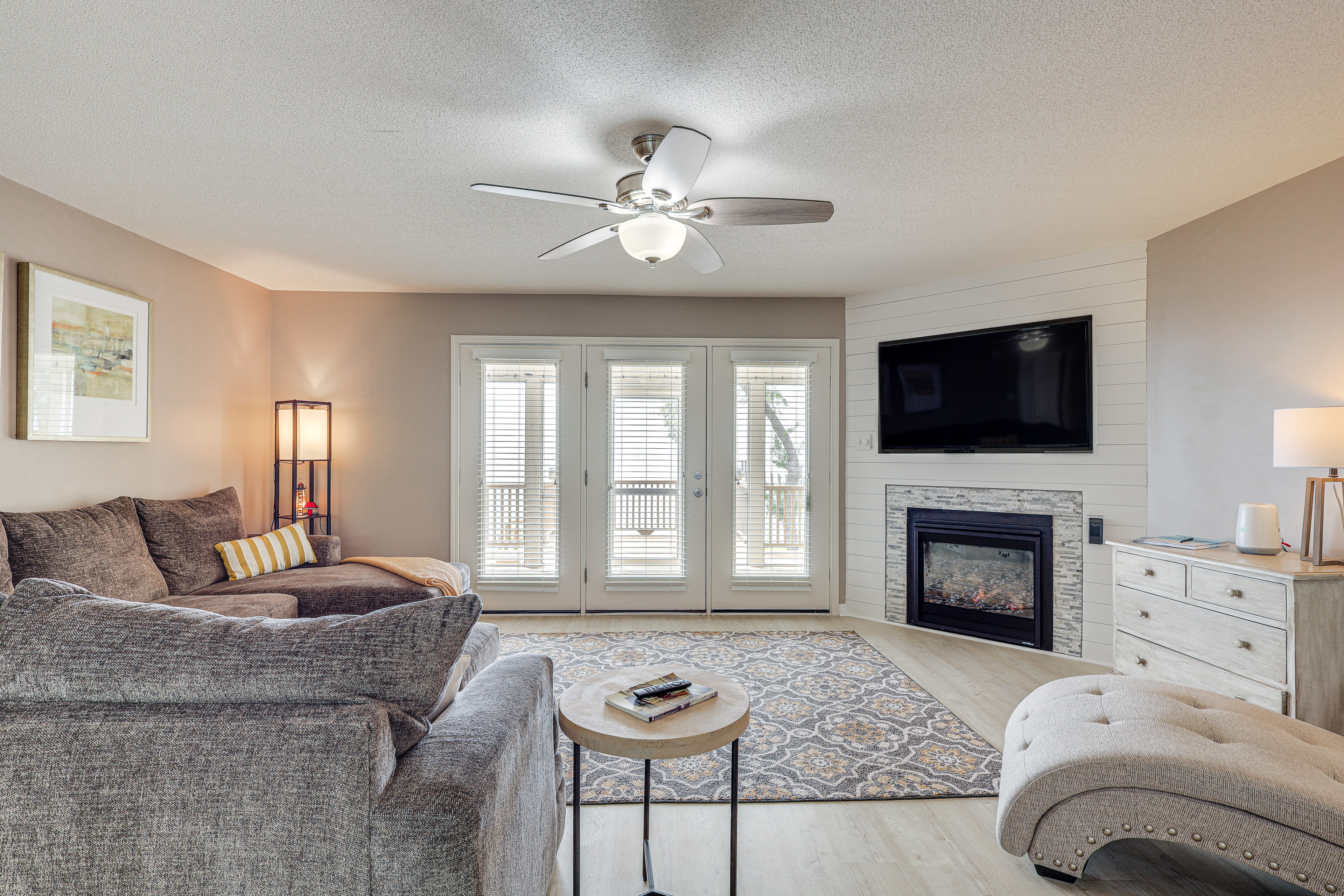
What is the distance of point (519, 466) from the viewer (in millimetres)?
4953

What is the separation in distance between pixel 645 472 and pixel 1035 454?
263 centimetres

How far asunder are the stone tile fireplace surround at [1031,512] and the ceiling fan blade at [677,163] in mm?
3109

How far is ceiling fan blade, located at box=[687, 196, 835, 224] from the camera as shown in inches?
94.4

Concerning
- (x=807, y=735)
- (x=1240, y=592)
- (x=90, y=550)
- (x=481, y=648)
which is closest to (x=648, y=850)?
(x=481, y=648)

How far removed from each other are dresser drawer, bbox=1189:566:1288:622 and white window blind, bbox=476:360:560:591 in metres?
3.78

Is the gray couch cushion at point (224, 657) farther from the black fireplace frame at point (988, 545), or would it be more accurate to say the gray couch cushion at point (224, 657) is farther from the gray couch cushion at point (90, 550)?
the black fireplace frame at point (988, 545)

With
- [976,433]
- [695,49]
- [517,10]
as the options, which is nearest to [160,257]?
[517,10]

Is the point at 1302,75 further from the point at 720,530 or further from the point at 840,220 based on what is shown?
the point at 720,530

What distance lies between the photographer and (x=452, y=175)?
2.81 metres

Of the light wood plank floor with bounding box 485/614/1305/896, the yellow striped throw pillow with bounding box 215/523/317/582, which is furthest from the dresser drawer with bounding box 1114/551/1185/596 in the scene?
the yellow striped throw pillow with bounding box 215/523/317/582

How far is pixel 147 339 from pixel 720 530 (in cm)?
374

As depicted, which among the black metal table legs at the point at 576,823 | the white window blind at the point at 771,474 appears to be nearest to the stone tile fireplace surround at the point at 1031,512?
the white window blind at the point at 771,474

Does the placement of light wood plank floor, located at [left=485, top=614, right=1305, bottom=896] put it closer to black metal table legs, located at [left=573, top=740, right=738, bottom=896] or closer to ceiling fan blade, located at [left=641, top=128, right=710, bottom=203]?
black metal table legs, located at [left=573, top=740, right=738, bottom=896]

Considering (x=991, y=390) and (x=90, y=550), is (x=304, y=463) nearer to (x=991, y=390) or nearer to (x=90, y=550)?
(x=90, y=550)
